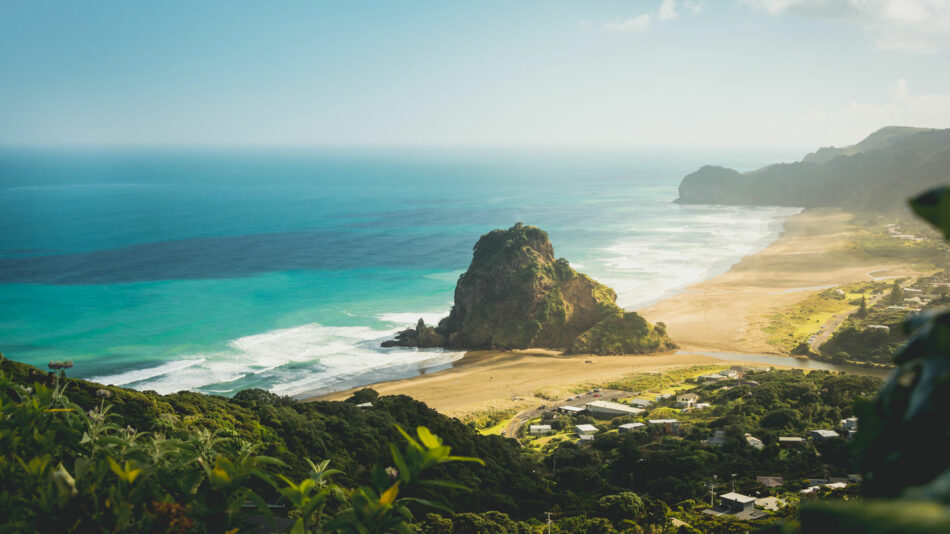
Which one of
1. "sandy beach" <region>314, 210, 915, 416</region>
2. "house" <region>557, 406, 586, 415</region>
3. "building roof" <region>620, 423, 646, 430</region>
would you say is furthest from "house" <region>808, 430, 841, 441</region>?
"sandy beach" <region>314, 210, 915, 416</region>

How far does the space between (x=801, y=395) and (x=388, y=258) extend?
52.1 m

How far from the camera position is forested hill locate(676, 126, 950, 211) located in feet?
335

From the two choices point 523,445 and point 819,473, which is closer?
Answer: point 819,473

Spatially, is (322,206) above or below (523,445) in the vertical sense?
above

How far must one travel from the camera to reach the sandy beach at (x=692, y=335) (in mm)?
37875

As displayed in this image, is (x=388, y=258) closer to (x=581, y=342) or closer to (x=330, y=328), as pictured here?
(x=330, y=328)

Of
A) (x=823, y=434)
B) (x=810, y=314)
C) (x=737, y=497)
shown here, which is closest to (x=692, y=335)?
(x=810, y=314)

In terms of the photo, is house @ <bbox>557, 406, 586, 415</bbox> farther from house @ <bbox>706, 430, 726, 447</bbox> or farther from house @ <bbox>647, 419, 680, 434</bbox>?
house @ <bbox>706, 430, 726, 447</bbox>

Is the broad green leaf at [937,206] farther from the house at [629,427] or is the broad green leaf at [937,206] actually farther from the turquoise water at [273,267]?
the turquoise water at [273,267]

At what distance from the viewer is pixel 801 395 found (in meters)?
31.3

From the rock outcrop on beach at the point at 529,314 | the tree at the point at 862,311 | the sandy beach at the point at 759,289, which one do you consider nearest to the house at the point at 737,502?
the rock outcrop on beach at the point at 529,314

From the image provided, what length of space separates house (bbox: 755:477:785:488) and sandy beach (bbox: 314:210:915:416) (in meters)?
15.1

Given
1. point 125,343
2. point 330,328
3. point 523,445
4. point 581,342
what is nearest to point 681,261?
point 581,342

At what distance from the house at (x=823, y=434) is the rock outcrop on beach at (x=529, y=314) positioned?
19.4 metres
